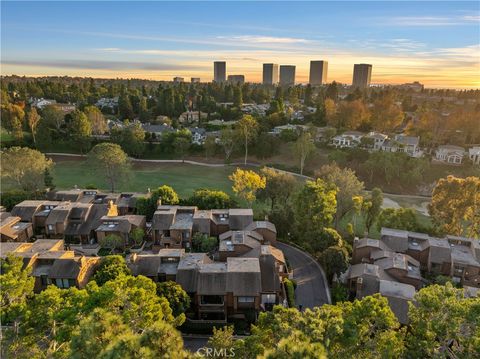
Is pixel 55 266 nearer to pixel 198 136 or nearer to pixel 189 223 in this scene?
pixel 189 223

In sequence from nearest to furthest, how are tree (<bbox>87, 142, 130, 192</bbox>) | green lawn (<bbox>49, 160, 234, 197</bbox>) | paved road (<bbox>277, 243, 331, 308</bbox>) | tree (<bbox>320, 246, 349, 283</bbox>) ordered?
paved road (<bbox>277, 243, 331, 308</bbox>) < tree (<bbox>320, 246, 349, 283</bbox>) < tree (<bbox>87, 142, 130, 192</bbox>) < green lawn (<bbox>49, 160, 234, 197</bbox>)

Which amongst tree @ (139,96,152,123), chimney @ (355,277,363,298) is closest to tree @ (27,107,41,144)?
tree @ (139,96,152,123)

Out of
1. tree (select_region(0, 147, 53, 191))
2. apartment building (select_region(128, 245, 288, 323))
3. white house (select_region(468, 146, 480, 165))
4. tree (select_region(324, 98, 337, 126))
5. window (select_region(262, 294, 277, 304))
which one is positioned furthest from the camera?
tree (select_region(324, 98, 337, 126))

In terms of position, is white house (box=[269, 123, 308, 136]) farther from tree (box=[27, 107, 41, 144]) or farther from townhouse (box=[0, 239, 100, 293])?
townhouse (box=[0, 239, 100, 293])

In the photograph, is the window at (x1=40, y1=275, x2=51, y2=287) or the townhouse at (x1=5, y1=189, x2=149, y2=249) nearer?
the window at (x1=40, y1=275, x2=51, y2=287)

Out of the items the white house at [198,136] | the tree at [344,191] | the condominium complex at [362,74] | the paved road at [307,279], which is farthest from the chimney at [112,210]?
the condominium complex at [362,74]

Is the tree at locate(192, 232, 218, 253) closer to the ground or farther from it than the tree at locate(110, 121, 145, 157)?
closer to the ground
